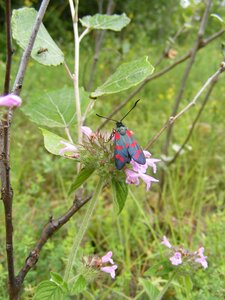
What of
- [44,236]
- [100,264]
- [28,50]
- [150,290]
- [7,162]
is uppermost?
[28,50]

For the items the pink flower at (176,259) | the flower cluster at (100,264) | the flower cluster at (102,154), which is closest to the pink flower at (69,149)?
the flower cluster at (102,154)

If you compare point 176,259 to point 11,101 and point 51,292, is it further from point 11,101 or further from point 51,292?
point 11,101

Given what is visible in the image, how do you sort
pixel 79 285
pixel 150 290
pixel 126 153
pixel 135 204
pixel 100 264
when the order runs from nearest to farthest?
pixel 126 153 < pixel 79 285 < pixel 100 264 < pixel 150 290 < pixel 135 204

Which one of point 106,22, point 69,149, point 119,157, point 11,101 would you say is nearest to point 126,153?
point 119,157

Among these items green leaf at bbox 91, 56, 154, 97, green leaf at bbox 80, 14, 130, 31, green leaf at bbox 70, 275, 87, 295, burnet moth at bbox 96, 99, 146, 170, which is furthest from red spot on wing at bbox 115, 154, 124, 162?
green leaf at bbox 80, 14, 130, 31

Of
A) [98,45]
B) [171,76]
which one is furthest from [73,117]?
[171,76]

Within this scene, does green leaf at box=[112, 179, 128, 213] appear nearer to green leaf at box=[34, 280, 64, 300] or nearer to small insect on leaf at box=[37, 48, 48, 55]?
green leaf at box=[34, 280, 64, 300]

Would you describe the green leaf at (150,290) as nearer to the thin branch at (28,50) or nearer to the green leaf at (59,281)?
the green leaf at (59,281)

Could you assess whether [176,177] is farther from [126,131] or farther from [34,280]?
[126,131]
